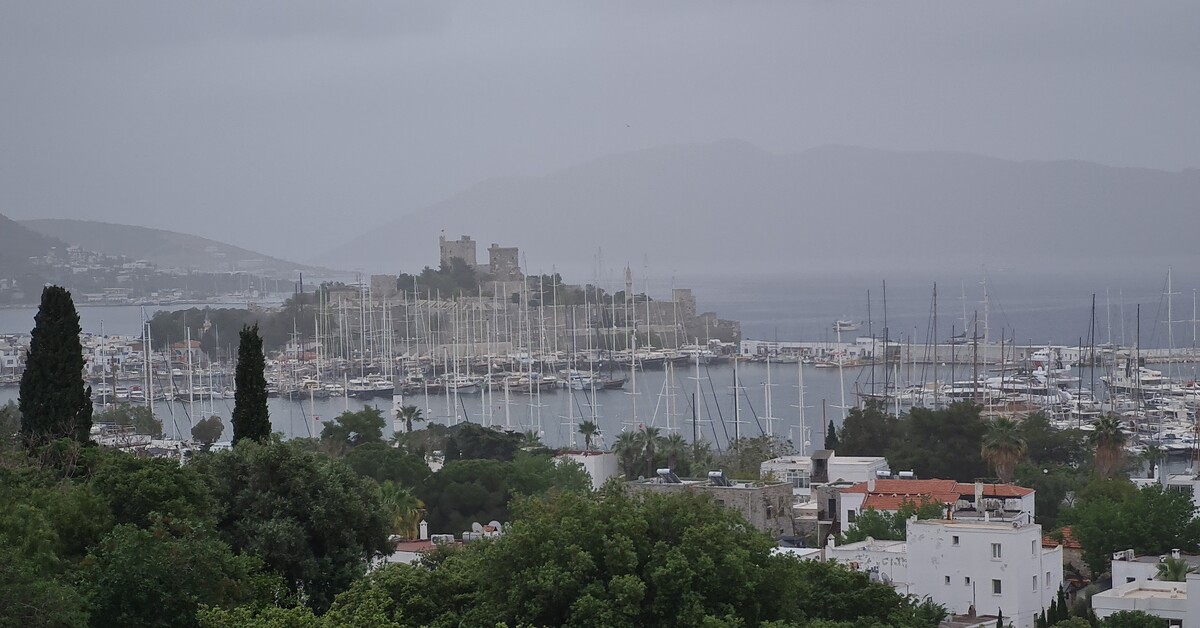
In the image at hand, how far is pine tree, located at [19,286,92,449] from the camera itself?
19969 millimetres

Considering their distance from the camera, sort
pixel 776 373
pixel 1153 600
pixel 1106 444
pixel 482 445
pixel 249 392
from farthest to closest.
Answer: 1. pixel 776 373
2. pixel 482 445
3. pixel 1106 444
4. pixel 1153 600
5. pixel 249 392

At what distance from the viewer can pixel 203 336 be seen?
4296 inches

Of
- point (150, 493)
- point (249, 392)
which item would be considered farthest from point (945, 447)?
point (150, 493)

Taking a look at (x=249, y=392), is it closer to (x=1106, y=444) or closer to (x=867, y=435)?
(x=1106, y=444)

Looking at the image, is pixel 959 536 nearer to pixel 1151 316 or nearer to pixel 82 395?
pixel 82 395

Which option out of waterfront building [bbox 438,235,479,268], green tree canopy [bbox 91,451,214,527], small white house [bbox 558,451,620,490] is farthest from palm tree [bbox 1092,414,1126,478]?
waterfront building [bbox 438,235,479,268]

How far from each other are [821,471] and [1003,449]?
3763 millimetres

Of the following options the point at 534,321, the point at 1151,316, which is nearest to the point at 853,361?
the point at 534,321

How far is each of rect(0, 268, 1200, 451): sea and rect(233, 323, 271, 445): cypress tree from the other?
32.3m

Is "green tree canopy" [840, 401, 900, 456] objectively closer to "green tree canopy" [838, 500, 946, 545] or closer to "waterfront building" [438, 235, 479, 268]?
"green tree canopy" [838, 500, 946, 545]

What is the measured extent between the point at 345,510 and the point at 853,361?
277 feet

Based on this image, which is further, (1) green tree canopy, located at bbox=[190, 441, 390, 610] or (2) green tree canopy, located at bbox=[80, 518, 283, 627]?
(1) green tree canopy, located at bbox=[190, 441, 390, 610]

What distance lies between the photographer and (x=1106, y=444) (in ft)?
125

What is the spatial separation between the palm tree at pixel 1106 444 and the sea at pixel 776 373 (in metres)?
15.8
